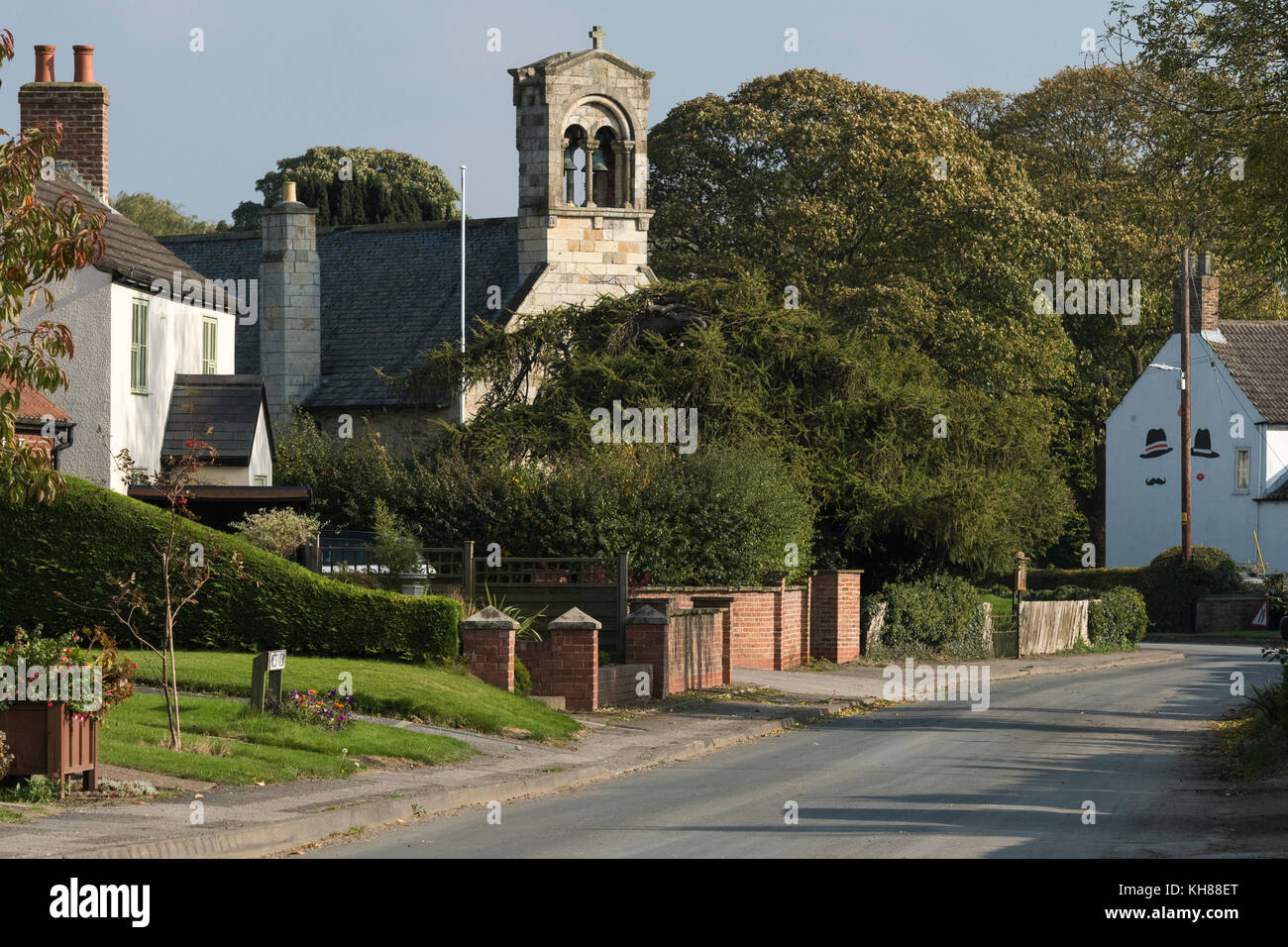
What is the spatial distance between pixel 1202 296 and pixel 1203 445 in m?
5.49

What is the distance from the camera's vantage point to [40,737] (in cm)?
1316

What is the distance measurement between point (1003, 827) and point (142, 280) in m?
20.0

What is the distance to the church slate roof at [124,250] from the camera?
89.2ft

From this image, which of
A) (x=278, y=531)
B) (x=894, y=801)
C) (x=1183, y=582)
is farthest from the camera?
(x=1183, y=582)

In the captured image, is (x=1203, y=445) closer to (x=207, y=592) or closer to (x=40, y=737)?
(x=207, y=592)

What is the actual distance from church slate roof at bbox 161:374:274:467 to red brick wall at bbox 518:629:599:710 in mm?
9068

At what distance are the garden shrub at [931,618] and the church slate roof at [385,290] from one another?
41.3 feet

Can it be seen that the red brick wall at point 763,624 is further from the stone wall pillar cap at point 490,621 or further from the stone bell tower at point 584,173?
the stone bell tower at point 584,173

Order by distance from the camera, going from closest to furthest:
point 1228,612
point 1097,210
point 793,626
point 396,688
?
1. point 396,688
2. point 793,626
3. point 1228,612
4. point 1097,210

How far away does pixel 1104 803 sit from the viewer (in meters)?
15.0

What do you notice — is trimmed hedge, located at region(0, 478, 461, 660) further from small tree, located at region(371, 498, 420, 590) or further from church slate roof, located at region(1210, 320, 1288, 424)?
church slate roof, located at region(1210, 320, 1288, 424)

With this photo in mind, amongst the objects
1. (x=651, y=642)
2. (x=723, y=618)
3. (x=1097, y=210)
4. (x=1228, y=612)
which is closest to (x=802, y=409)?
(x=723, y=618)

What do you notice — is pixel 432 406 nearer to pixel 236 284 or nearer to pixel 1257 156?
pixel 236 284
